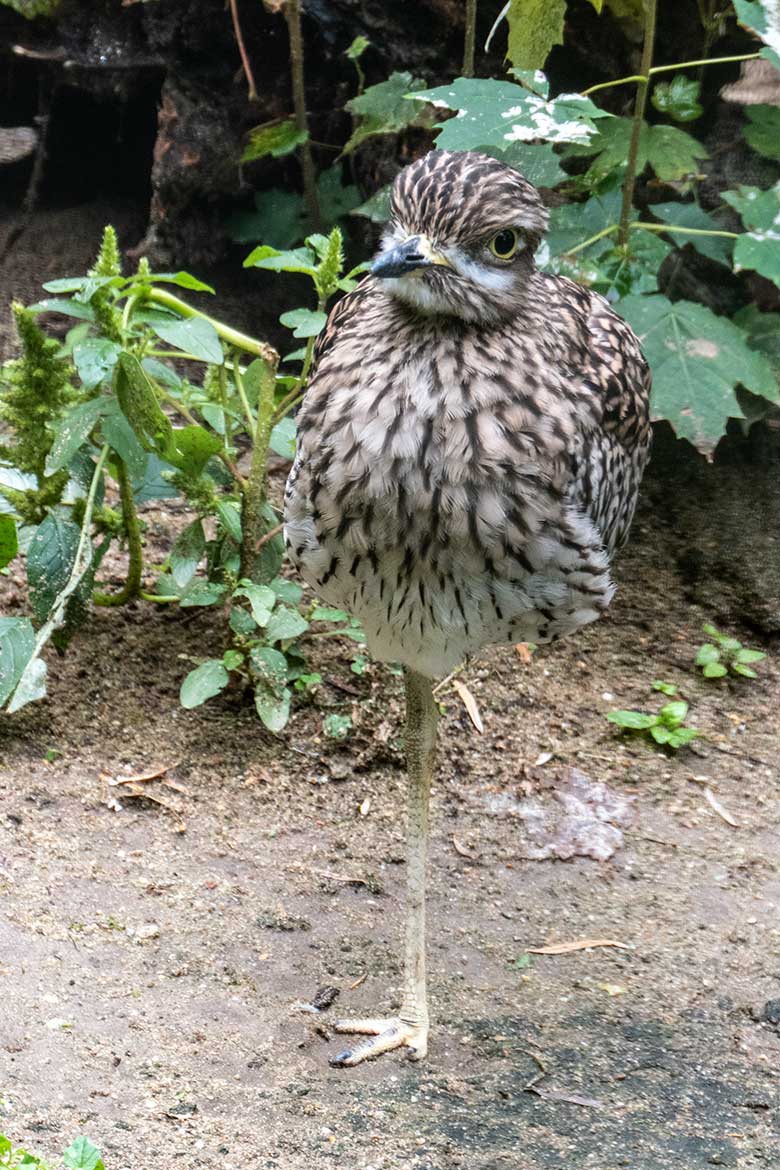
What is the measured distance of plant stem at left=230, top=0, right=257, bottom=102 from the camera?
16.2ft

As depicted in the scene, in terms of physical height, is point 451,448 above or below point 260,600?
above

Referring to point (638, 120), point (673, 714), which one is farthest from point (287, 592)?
point (638, 120)

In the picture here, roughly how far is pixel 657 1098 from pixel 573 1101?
18 cm

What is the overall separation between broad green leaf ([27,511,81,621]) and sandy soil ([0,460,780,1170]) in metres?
0.42

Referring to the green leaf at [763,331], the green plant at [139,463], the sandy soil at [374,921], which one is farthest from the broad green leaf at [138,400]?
the green leaf at [763,331]

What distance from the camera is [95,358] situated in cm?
326

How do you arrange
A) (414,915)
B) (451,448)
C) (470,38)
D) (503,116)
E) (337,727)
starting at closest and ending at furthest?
1. (451,448)
2. (414,915)
3. (503,116)
4. (337,727)
5. (470,38)

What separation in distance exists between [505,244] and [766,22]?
1.76 meters

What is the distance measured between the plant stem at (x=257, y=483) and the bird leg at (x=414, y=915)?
2.43 feet

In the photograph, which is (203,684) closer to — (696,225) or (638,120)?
(638,120)

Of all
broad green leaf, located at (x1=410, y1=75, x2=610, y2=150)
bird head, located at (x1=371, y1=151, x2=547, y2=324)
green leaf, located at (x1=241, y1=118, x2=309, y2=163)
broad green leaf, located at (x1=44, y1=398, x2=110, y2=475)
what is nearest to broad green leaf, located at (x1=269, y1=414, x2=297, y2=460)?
broad green leaf, located at (x1=44, y1=398, x2=110, y2=475)

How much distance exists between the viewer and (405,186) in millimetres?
2537

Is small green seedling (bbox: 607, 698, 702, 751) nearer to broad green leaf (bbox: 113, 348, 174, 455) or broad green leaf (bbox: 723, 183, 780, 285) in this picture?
broad green leaf (bbox: 723, 183, 780, 285)

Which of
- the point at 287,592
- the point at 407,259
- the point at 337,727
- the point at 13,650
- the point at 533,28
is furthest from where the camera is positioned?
the point at 533,28
